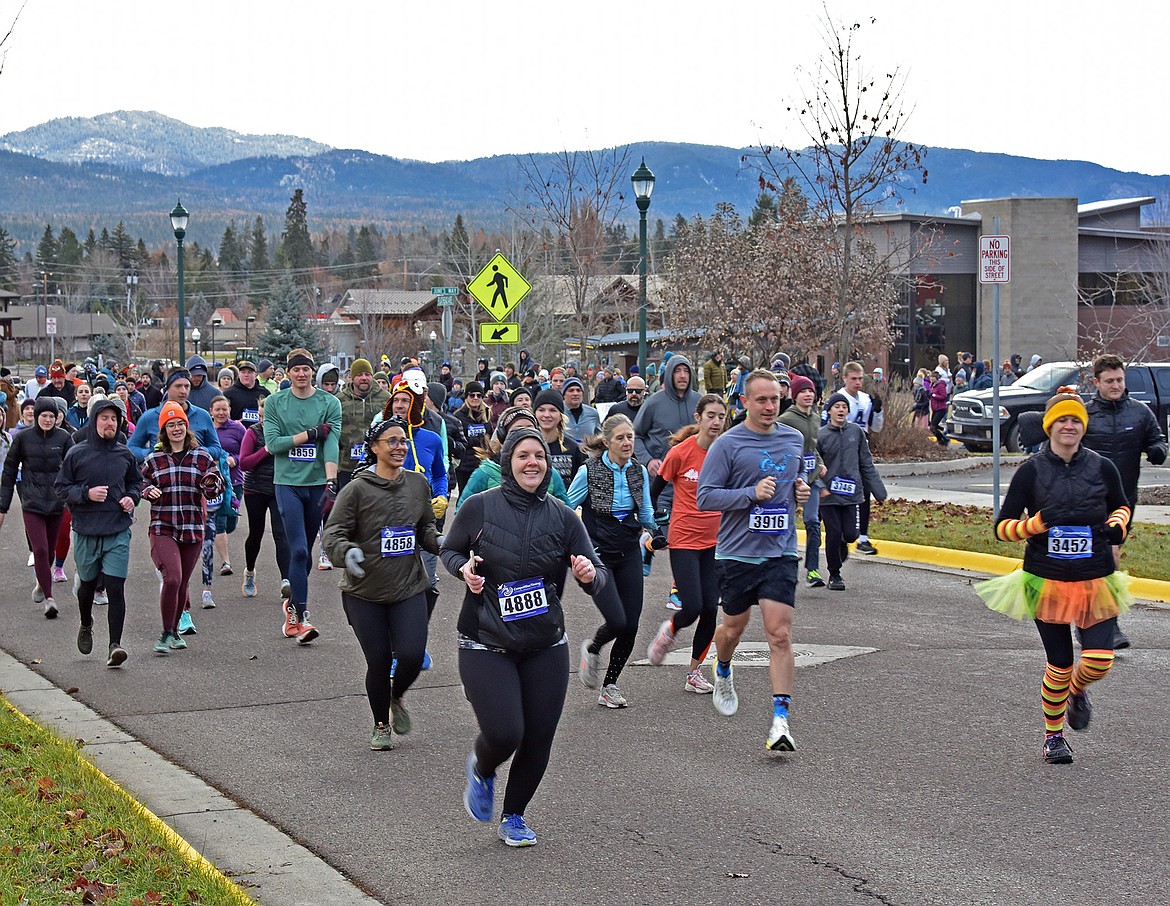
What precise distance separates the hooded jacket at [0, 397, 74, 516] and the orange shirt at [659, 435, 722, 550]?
5837 millimetres

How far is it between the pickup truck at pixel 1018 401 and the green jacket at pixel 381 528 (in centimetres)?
2204

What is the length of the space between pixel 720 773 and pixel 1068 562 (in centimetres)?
219

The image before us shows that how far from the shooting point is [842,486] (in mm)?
13117

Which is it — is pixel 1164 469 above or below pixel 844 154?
below

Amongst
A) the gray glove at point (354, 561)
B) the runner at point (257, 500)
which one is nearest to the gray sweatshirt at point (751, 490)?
the gray glove at point (354, 561)

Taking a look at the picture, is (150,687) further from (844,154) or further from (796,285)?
(796,285)

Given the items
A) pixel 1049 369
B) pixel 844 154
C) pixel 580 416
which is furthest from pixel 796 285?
pixel 580 416

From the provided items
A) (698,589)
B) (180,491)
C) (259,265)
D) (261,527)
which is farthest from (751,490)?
(259,265)

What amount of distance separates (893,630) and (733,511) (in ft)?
12.0

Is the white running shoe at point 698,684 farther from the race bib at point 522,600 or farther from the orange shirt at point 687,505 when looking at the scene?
the race bib at point 522,600

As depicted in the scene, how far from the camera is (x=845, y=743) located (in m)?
7.88

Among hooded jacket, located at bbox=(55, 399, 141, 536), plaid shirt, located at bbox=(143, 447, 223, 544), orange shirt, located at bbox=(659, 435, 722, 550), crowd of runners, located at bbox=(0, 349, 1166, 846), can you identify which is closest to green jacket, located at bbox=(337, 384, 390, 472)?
crowd of runners, located at bbox=(0, 349, 1166, 846)

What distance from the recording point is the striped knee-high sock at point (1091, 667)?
24.7ft

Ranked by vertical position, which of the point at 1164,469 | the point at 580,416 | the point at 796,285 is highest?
the point at 796,285
